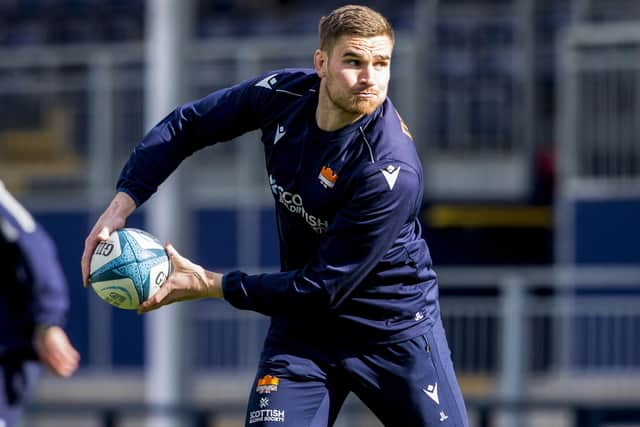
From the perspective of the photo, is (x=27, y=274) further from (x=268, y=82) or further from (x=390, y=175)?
(x=390, y=175)

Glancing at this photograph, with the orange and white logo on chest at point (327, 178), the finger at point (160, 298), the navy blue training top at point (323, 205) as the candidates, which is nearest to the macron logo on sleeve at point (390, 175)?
the navy blue training top at point (323, 205)

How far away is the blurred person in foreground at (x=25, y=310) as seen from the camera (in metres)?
6.11

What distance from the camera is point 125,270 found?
4719mm

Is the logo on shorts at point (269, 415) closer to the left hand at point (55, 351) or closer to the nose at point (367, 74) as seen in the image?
the nose at point (367, 74)

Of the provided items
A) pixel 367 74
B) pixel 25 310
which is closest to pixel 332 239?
pixel 367 74

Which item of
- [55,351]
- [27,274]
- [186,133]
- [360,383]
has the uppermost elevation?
[186,133]

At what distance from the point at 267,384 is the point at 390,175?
909 mm

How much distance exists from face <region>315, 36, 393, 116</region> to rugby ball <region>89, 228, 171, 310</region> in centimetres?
91

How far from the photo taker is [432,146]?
1235 cm

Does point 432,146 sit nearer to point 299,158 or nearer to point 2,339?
point 2,339

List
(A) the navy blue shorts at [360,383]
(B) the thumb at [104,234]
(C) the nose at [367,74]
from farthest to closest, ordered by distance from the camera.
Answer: (A) the navy blue shorts at [360,383] → (B) the thumb at [104,234] → (C) the nose at [367,74]

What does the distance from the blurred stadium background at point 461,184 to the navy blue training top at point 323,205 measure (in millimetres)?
3509

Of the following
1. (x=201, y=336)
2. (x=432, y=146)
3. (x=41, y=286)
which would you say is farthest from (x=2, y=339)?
(x=432, y=146)

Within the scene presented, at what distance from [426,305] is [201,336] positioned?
5.91m
